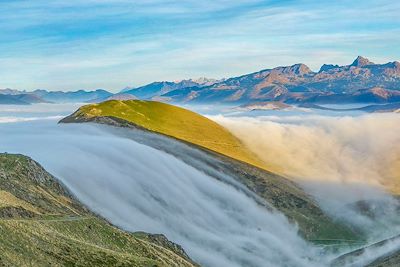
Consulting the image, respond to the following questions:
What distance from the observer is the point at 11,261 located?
58.4 meters

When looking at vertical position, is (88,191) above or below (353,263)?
above

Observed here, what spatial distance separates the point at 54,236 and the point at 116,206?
394ft

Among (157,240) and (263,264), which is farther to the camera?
(263,264)

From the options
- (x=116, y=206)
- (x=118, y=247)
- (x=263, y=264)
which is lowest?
(x=263, y=264)

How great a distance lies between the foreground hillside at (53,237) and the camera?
6397cm

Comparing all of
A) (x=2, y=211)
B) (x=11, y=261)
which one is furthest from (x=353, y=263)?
(x=11, y=261)

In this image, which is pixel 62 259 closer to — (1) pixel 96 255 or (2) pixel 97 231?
(1) pixel 96 255

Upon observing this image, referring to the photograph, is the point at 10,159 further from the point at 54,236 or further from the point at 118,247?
the point at 54,236

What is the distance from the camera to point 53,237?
232 feet

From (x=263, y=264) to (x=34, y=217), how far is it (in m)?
113

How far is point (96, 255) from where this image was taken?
69.9 meters

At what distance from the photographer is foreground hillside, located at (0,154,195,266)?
64.0 m

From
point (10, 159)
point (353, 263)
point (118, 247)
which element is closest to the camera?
point (118, 247)

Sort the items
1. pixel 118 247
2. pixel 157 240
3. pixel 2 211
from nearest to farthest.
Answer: pixel 118 247, pixel 2 211, pixel 157 240
